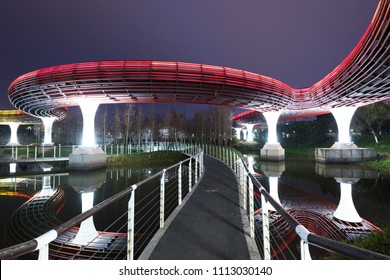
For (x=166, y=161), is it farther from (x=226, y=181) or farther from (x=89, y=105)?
(x=226, y=181)

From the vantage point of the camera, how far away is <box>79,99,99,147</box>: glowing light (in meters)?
21.4

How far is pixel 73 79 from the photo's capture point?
15.9 meters

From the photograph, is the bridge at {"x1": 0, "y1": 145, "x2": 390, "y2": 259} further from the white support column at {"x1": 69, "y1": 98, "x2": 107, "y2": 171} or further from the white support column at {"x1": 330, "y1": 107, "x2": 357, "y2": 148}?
the white support column at {"x1": 330, "y1": 107, "x2": 357, "y2": 148}

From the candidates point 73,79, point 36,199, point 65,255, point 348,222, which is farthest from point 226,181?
point 73,79

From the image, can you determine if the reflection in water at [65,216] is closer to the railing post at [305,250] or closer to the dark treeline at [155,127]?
the railing post at [305,250]

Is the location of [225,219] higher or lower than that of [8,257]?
lower

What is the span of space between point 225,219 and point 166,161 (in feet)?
72.6

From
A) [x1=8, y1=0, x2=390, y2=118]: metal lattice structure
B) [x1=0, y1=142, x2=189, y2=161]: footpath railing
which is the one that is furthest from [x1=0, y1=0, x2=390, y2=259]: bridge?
[x1=0, y1=142, x2=189, y2=161]: footpath railing

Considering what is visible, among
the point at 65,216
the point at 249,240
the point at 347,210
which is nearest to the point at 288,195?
the point at 347,210

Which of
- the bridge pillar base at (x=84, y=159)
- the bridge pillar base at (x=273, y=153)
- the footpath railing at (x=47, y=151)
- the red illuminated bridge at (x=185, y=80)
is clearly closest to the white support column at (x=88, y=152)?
the bridge pillar base at (x=84, y=159)

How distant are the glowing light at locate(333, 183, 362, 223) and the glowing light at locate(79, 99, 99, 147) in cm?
2063

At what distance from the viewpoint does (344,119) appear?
28203mm
